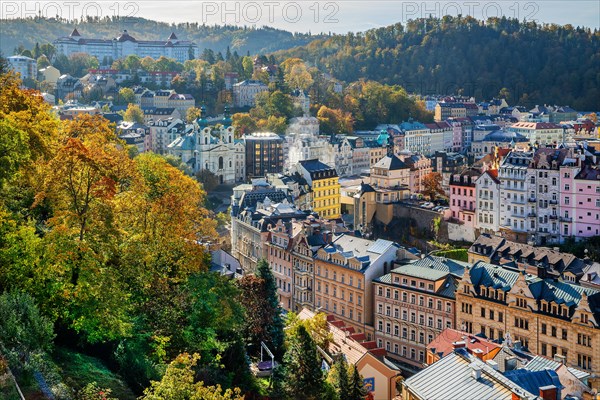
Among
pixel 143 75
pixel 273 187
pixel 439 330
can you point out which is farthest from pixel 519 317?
pixel 143 75

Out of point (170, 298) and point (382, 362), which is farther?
point (382, 362)

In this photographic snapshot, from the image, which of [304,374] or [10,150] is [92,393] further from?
[10,150]

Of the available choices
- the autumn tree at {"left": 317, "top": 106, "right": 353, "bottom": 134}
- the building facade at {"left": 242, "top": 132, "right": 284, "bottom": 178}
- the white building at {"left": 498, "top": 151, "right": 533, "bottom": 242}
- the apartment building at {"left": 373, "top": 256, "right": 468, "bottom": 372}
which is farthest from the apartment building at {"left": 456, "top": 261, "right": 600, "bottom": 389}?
the autumn tree at {"left": 317, "top": 106, "right": 353, "bottom": 134}

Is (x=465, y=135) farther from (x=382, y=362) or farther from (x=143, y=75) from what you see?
(x=382, y=362)

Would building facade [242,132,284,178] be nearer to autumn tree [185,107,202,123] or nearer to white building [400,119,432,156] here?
autumn tree [185,107,202,123]

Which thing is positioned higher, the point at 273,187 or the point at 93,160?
the point at 93,160

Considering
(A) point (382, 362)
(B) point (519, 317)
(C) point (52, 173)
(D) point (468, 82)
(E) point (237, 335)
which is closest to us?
(C) point (52, 173)

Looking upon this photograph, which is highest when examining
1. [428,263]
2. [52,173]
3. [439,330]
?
[52,173]
